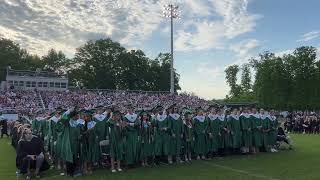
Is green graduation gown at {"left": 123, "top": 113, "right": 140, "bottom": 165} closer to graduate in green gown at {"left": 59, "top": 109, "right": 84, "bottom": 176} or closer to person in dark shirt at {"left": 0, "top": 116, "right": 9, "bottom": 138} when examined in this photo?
graduate in green gown at {"left": 59, "top": 109, "right": 84, "bottom": 176}

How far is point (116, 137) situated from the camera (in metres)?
14.2

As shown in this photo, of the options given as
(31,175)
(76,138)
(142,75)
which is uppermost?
(142,75)

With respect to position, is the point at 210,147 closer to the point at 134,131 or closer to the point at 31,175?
the point at 134,131

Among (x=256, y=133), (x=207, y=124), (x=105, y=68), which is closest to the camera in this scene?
(x=207, y=124)

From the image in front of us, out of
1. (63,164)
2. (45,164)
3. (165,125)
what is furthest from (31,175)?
(165,125)

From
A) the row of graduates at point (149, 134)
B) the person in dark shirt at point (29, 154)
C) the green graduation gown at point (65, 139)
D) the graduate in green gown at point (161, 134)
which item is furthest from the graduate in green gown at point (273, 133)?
the person in dark shirt at point (29, 154)

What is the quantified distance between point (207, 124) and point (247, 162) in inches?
82.6

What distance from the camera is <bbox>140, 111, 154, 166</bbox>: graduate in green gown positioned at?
1495 centimetres

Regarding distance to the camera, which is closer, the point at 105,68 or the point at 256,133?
the point at 256,133

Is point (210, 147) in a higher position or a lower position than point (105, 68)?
lower

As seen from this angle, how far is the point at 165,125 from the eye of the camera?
51.1ft

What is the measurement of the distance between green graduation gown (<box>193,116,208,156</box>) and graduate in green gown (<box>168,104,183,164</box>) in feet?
2.78

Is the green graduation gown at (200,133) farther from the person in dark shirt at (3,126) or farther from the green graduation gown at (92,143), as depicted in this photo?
→ the person in dark shirt at (3,126)

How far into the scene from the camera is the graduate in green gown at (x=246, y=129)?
59.2 ft
